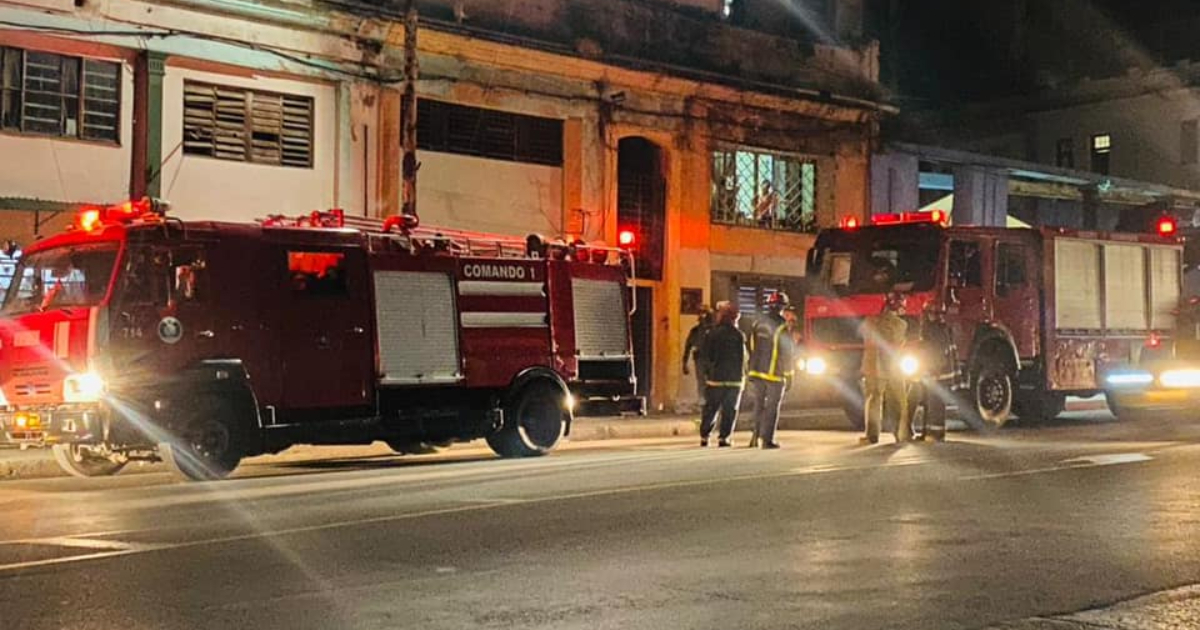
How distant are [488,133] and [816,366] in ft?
23.7

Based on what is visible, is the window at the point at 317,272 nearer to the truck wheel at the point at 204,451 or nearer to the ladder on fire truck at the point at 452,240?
the ladder on fire truck at the point at 452,240

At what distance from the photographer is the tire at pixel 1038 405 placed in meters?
22.2

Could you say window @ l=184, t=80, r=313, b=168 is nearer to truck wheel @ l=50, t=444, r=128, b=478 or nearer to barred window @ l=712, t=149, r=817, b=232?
truck wheel @ l=50, t=444, r=128, b=478

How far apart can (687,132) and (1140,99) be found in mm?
24026

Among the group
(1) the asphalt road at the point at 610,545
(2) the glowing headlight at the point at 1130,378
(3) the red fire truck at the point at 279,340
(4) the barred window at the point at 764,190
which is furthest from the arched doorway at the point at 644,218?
(1) the asphalt road at the point at 610,545

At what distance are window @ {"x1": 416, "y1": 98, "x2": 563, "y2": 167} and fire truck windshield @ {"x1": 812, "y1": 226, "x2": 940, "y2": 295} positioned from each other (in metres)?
6.19

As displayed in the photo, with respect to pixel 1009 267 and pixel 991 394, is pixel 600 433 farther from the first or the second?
pixel 1009 267

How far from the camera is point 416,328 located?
16.0m

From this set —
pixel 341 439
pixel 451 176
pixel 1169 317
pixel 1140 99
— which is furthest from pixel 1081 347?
pixel 1140 99

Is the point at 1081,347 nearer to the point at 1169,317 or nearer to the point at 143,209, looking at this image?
the point at 1169,317

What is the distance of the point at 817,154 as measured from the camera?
97.2 feet

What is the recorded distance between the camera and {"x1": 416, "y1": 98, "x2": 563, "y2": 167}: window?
77.7ft

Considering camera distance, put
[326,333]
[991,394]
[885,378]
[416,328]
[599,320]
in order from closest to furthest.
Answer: [326,333]
[416,328]
[599,320]
[885,378]
[991,394]

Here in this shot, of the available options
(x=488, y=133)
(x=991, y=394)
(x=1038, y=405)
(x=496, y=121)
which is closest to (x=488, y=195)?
(x=488, y=133)
